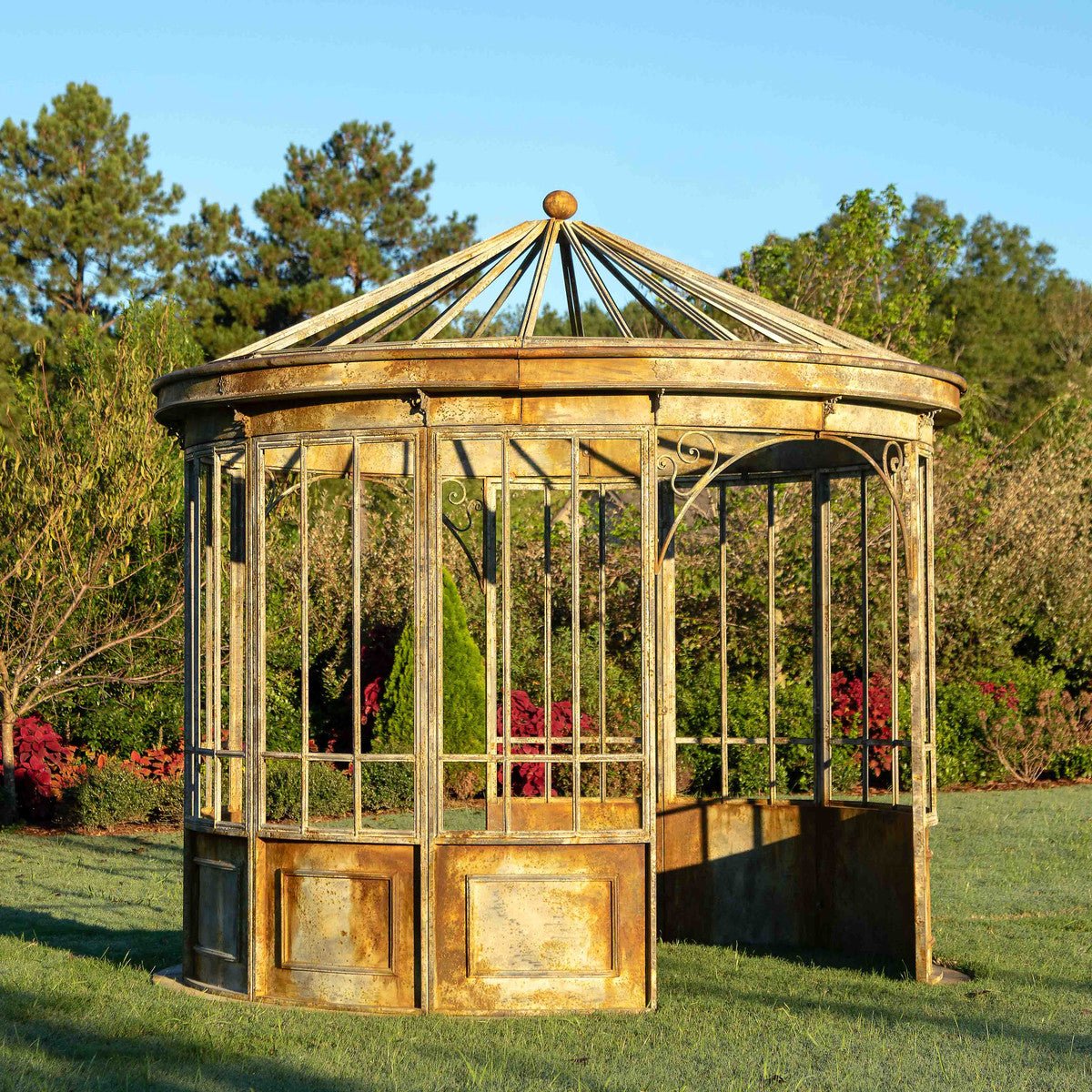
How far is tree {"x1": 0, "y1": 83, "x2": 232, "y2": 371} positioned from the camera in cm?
2758

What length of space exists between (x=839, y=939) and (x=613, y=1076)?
3670mm

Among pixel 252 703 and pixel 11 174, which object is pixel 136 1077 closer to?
pixel 252 703

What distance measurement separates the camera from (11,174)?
1096 inches

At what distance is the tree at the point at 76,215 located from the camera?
27578 mm

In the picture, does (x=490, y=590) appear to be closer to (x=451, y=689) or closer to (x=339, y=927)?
(x=339, y=927)

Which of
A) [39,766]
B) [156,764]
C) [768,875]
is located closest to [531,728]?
[156,764]

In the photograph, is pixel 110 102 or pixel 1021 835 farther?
pixel 110 102

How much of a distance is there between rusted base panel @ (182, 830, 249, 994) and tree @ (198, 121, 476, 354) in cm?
1961

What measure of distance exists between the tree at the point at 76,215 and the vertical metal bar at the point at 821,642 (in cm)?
1982

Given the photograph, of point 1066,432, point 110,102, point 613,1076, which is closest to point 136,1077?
point 613,1076

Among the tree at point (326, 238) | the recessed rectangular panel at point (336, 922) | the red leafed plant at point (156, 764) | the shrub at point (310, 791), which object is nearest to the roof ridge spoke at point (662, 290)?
the recessed rectangular panel at point (336, 922)

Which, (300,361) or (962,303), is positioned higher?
(962,303)

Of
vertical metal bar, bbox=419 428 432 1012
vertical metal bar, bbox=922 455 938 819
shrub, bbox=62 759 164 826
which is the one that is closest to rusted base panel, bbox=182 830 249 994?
vertical metal bar, bbox=419 428 432 1012

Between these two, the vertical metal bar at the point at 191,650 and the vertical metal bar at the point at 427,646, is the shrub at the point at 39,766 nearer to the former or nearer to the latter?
the vertical metal bar at the point at 191,650
